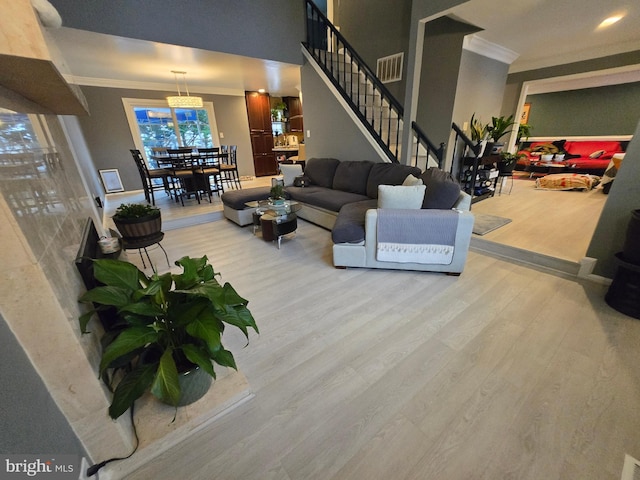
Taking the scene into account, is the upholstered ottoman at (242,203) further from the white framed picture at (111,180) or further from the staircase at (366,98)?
the white framed picture at (111,180)

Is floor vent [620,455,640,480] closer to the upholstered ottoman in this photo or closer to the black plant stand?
the black plant stand

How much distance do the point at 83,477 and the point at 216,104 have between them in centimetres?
763

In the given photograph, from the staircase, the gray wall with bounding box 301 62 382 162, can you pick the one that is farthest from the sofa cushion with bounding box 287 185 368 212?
the staircase

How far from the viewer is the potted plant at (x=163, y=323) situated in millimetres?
948

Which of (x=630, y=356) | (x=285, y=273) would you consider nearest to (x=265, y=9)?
(x=285, y=273)

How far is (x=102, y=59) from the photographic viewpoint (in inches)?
150

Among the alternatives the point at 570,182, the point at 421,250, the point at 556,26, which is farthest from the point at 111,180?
the point at 570,182

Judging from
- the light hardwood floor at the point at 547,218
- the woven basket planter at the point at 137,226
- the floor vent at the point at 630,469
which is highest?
the woven basket planter at the point at 137,226

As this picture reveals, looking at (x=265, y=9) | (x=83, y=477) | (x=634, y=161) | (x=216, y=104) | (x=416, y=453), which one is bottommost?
(x=416, y=453)

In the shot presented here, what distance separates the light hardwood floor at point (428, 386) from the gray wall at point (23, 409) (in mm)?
491

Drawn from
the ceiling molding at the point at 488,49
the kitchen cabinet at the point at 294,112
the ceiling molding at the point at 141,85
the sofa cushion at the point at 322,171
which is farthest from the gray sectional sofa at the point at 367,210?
the kitchen cabinet at the point at 294,112

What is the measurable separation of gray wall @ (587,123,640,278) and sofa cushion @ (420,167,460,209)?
1176 millimetres

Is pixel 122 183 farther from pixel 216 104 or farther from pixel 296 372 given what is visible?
pixel 296 372

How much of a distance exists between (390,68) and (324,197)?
3.40 meters
